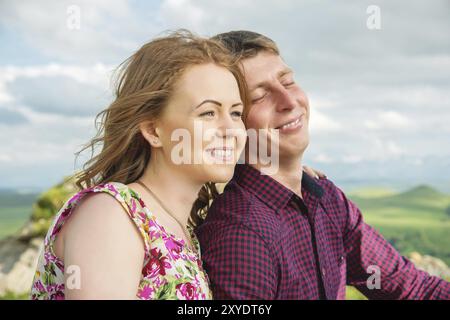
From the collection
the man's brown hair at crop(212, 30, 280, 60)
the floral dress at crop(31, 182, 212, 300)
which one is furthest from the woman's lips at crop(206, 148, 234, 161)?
the man's brown hair at crop(212, 30, 280, 60)

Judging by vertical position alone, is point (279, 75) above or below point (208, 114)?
above

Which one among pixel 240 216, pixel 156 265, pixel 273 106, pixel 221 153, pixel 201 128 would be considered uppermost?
pixel 273 106

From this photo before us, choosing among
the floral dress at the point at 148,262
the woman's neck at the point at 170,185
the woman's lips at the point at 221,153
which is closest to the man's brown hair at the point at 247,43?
the woman's lips at the point at 221,153

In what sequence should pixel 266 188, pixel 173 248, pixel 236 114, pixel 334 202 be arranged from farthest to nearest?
pixel 334 202 → pixel 266 188 → pixel 236 114 → pixel 173 248

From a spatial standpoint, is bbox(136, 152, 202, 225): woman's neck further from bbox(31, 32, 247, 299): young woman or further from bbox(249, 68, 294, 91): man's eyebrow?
bbox(249, 68, 294, 91): man's eyebrow

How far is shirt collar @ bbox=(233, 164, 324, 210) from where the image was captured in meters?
2.74

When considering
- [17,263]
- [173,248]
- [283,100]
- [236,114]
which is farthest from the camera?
[17,263]

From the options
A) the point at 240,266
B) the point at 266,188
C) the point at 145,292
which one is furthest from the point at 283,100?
the point at 145,292

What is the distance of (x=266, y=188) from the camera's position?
2768mm

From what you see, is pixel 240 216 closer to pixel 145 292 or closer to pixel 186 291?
pixel 186 291

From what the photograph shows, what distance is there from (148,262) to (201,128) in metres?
0.61

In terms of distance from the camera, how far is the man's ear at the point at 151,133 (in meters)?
2.49

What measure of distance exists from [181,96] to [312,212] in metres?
0.92

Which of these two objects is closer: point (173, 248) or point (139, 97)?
point (173, 248)
